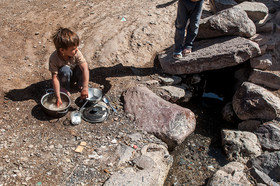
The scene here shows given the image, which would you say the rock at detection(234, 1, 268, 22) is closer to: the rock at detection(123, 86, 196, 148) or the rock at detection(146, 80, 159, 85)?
the rock at detection(146, 80, 159, 85)

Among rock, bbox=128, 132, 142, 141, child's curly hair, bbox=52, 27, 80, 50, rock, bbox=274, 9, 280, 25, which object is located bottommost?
rock, bbox=128, 132, 142, 141

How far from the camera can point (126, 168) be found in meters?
3.38

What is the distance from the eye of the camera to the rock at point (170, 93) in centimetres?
459

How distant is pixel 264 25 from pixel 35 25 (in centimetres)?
473

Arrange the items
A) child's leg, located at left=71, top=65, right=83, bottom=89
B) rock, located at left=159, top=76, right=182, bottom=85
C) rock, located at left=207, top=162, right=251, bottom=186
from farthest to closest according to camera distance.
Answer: rock, located at left=159, top=76, right=182, bottom=85
child's leg, located at left=71, top=65, right=83, bottom=89
rock, located at left=207, top=162, right=251, bottom=186

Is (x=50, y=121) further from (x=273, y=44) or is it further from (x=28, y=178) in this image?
(x=273, y=44)

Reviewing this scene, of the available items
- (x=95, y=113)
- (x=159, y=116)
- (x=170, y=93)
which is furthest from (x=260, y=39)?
(x=95, y=113)

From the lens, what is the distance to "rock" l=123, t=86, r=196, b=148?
3.97 metres

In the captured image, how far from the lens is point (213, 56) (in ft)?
15.2

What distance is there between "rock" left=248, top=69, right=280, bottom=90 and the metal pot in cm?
331

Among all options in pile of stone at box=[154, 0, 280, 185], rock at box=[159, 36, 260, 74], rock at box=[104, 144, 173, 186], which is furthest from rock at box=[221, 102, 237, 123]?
rock at box=[104, 144, 173, 186]

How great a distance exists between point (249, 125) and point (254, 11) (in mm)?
2246

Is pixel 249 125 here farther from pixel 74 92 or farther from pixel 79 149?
pixel 74 92

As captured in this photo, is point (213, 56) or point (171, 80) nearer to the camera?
point (213, 56)
